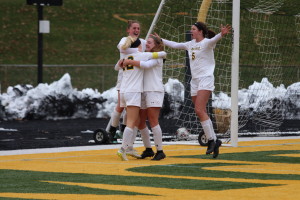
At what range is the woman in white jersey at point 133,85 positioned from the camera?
38.2ft

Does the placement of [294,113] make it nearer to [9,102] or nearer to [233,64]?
[9,102]

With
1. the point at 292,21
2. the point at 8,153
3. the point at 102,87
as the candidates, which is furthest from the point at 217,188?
the point at 102,87

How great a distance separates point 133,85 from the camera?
1173 cm

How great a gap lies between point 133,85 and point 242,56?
34.4ft

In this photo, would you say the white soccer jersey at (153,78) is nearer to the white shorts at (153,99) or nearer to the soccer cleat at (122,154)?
the white shorts at (153,99)

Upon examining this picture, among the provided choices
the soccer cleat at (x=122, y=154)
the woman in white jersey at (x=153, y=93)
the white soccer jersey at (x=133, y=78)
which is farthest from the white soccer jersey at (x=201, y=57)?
the soccer cleat at (x=122, y=154)

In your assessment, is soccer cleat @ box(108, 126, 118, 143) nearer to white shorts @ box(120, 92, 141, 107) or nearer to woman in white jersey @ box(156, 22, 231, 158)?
woman in white jersey @ box(156, 22, 231, 158)

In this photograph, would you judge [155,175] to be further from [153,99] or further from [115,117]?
[115,117]

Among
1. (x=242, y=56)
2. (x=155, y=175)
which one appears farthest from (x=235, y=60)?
(x=242, y=56)

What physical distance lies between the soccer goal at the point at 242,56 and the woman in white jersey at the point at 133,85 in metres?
2.95

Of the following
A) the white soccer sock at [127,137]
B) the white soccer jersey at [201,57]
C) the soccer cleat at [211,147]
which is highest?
the white soccer jersey at [201,57]

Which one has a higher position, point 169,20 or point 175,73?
point 169,20

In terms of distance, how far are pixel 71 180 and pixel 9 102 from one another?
49.8 feet

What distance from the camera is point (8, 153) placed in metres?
13.1
